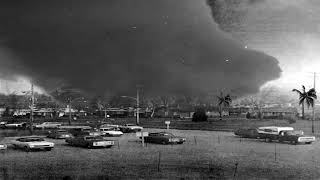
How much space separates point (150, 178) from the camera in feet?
40.7

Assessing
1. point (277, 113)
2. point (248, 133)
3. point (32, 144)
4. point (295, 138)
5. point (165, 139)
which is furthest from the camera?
point (277, 113)

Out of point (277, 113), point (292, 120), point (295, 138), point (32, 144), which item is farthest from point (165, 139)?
point (292, 120)

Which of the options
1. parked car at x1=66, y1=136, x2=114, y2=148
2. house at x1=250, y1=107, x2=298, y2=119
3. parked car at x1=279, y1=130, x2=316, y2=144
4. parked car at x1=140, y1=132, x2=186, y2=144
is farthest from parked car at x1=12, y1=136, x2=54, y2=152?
house at x1=250, y1=107, x2=298, y2=119

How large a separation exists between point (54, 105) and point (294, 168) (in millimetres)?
62250

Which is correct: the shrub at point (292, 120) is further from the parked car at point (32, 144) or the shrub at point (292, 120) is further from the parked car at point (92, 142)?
the parked car at point (32, 144)

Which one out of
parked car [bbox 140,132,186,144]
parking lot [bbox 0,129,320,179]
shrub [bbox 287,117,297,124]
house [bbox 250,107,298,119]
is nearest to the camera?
parking lot [bbox 0,129,320,179]

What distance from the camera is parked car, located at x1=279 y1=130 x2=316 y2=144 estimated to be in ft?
76.1

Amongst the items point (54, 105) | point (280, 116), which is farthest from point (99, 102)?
point (280, 116)

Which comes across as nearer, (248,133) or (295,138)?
(295,138)

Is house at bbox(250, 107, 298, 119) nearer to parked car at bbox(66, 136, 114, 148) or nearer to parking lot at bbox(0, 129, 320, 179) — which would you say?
parking lot at bbox(0, 129, 320, 179)

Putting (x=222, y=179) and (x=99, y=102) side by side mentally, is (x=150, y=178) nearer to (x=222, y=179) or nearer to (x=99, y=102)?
(x=222, y=179)

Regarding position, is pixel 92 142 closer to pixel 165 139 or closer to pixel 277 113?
pixel 165 139

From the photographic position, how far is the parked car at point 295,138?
76.1 ft

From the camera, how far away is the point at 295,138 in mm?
23547
